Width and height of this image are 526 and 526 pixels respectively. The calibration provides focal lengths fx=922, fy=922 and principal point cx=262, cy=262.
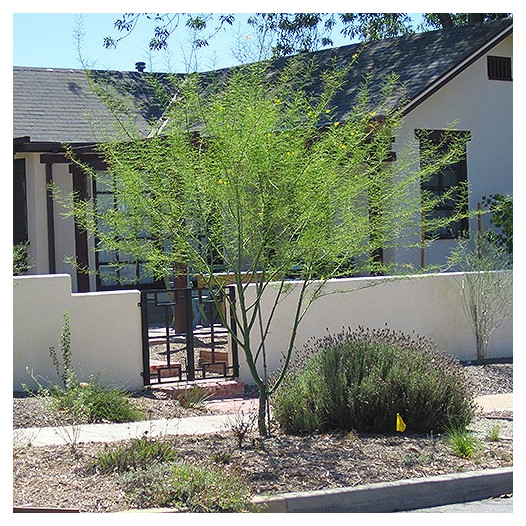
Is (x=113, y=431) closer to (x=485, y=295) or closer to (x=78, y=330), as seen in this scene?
(x=78, y=330)

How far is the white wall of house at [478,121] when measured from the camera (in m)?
18.2

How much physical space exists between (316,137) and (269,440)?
3221 millimetres

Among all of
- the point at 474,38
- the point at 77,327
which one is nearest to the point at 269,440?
A: the point at 77,327

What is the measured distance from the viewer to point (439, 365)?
880 centimetres

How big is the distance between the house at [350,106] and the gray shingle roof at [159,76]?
0.02m

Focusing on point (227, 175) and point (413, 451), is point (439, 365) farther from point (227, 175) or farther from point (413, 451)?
point (227, 175)

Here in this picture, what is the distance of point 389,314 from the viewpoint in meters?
13.3

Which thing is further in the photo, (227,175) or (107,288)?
(107,288)

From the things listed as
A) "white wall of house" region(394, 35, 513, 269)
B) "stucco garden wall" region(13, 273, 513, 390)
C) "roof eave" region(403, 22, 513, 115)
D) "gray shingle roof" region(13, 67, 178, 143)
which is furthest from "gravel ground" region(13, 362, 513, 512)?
"white wall of house" region(394, 35, 513, 269)

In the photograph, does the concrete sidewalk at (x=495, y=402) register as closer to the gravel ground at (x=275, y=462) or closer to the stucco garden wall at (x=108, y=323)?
the gravel ground at (x=275, y=462)

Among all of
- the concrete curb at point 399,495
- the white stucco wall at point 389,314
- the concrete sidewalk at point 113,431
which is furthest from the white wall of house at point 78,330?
the concrete curb at point 399,495

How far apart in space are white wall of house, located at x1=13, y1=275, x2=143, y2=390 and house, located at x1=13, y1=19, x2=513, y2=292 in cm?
427

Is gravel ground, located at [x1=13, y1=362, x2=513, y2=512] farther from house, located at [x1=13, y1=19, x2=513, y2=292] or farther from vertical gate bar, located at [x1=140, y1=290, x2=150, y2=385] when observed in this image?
house, located at [x1=13, y1=19, x2=513, y2=292]

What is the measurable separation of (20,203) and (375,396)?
1033 centimetres
